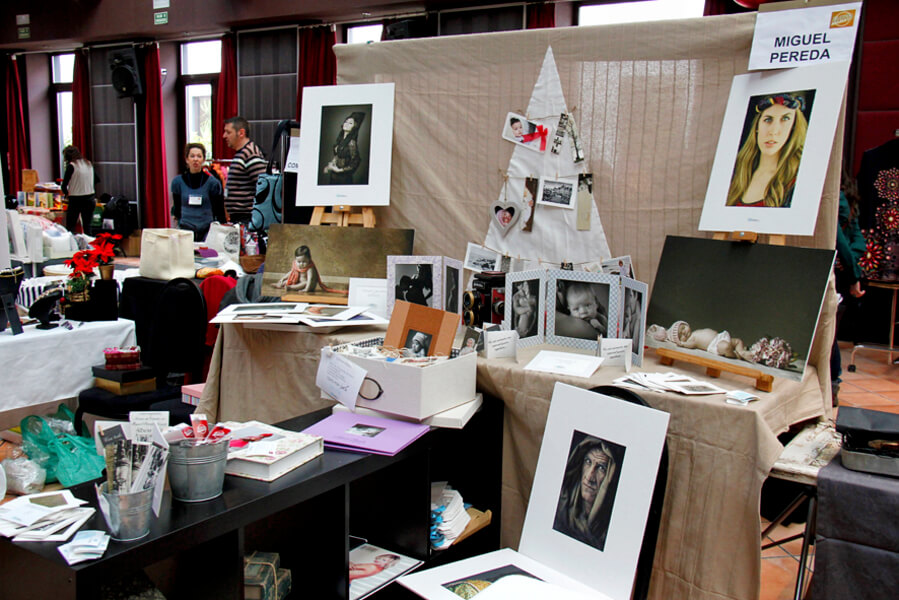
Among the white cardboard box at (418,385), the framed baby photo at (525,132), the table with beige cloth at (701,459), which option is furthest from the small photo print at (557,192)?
the white cardboard box at (418,385)

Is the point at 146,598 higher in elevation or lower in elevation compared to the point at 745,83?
lower

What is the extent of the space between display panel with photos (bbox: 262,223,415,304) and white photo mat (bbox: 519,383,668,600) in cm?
117

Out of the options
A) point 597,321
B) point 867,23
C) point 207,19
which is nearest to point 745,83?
point 597,321

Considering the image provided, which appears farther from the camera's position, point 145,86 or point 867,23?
point 145,86

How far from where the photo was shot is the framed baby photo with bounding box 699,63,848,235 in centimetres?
195

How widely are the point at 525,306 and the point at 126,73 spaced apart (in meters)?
9.76

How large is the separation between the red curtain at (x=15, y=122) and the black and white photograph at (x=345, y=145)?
11138mm

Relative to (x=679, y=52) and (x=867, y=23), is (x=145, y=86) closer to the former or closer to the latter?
(x=867, y=23)

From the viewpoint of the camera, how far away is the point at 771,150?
206 cm

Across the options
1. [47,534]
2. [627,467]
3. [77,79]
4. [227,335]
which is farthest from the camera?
[77,79]

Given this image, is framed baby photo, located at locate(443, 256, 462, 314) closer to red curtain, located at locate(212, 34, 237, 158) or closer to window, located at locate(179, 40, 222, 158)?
red curtain, located at locate(212, 34, 237, 158)

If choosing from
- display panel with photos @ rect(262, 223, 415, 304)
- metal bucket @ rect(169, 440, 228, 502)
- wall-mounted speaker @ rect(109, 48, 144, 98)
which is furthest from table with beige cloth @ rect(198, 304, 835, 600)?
wall-mounted speaker @ rect(109, 48, 144, 98)

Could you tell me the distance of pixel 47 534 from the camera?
3.88 ft

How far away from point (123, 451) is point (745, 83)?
6.41 feet
